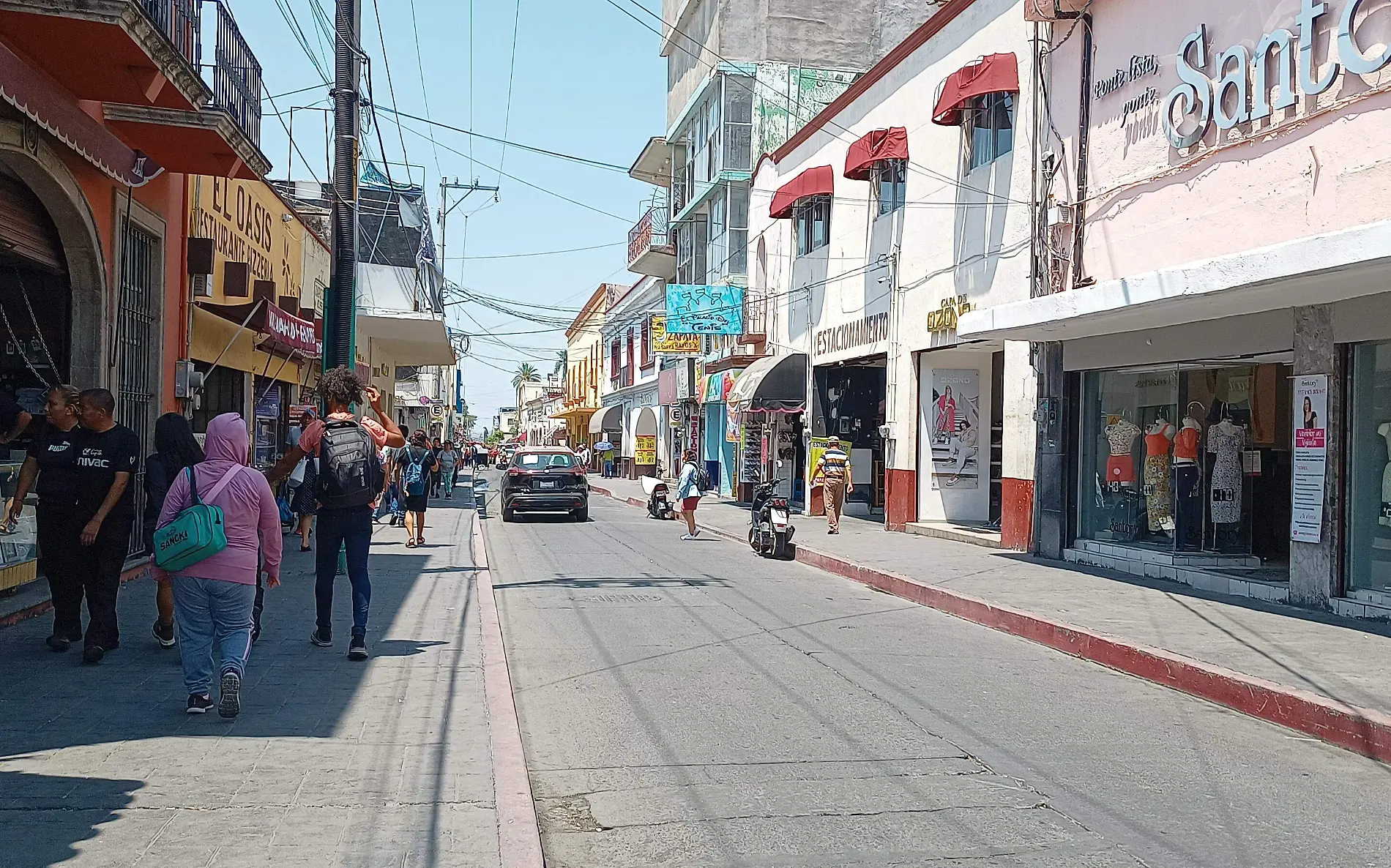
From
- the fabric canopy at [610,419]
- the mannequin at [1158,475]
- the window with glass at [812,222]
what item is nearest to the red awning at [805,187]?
the window with glass at [812,222]

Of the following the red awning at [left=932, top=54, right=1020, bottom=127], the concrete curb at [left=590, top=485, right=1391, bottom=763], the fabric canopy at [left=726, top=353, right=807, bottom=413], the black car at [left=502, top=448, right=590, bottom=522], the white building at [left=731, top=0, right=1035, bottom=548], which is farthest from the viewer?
the fabric canopy at [left=726, top=353, right=807, bottom=413]

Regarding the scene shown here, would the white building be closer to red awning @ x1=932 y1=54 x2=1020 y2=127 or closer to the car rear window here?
red awning @ x1=932 y1=54 x2=1020 y2=127

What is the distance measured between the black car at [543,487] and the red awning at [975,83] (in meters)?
10.8

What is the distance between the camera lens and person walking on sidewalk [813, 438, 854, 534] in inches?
827

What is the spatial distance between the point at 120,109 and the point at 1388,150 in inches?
441

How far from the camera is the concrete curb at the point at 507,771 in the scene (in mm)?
4422

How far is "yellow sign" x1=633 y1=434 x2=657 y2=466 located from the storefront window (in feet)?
129

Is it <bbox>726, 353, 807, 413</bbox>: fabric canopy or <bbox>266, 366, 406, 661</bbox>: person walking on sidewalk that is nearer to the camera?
<bbox>266, 366, 406, 661</bbox>: person walking on sidewalk

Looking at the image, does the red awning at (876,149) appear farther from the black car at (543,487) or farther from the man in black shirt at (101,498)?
the man in black shirt at (101,498)

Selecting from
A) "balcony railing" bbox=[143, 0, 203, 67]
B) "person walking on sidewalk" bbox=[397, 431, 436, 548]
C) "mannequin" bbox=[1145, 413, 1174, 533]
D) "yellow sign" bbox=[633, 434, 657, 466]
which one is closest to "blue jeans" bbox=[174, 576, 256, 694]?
"balcony railing" bbox=[143, 0, 203, 67]

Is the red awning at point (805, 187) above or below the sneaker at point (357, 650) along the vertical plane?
above

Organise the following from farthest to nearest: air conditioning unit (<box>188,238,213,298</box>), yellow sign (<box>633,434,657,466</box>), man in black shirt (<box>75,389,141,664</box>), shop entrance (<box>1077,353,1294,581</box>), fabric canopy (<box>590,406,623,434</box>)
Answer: fabric canopy (<box>590,406,623,434</box>)
yellow sign (<box>633,434,657,466</box>)
shop entrance (<box>1077,353,1294,581</box>)
air conditioning unit (<box>188,238,213,298</box>)
man in black shirt (<box>75,389,141,664</box>)

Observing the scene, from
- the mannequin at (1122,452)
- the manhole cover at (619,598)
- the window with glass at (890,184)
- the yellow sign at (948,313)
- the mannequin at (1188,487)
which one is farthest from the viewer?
the window with glass at (890,184)

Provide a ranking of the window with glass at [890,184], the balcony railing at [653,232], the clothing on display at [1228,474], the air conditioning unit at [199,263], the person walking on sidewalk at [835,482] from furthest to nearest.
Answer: the balcony railing at [653,232]
the window with glass at [890,184]
the person walking on sidewalk at [835,482]
the clothing on display at [1228,474]
the air conditioning unit at [199,263]
